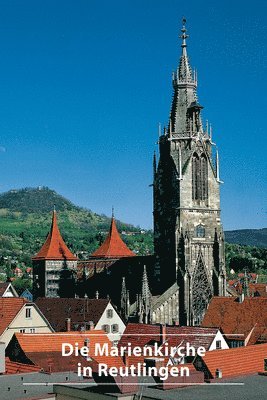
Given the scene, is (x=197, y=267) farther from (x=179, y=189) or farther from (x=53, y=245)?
(x=53, y=245)

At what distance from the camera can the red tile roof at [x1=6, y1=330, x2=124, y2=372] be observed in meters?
48.0

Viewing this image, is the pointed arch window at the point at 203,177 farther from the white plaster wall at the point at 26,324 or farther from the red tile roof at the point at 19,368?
the red tile roof at the point at 19,368

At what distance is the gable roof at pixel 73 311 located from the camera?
68812mm

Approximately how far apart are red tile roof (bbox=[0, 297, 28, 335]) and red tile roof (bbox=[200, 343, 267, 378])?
20533 mm

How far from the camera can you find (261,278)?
167 meters

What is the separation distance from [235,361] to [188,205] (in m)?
42.5

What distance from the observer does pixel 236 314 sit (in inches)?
2645

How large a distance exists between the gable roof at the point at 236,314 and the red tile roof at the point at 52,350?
1353 cm

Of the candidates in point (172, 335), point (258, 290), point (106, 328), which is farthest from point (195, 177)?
point (172, 335)

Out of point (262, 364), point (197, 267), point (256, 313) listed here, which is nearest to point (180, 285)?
point (197, 267)

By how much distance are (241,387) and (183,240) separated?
49845 millimetres

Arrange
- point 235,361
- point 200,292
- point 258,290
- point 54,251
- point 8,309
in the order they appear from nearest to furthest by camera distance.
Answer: point 235,361
point 8,309
point 200,292
point 54,251
point 258,290

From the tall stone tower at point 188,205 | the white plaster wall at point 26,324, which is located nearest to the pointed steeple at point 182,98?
the tall stone tower at point 188,205

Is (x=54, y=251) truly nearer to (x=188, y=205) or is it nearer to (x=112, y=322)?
(x=188, y=205)
